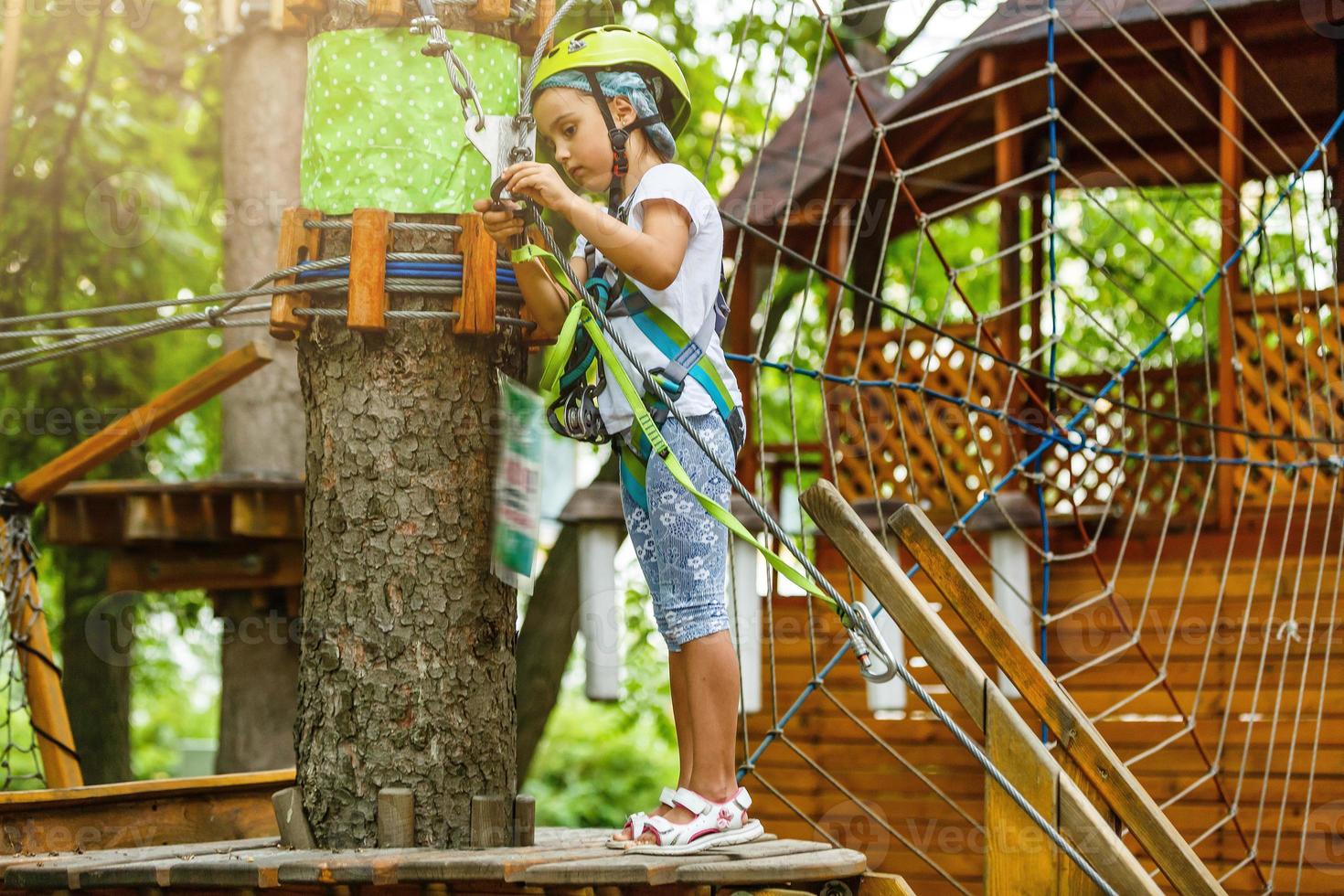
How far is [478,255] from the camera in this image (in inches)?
101

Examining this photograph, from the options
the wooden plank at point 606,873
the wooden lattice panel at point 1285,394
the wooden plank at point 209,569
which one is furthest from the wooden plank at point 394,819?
the wooden lattice panel at point 1285,394

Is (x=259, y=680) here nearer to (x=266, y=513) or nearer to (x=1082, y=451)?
(x=266, y=513)

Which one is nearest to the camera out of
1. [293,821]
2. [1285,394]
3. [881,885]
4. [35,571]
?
[881,885]

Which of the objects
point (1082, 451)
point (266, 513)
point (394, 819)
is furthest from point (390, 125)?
point (1082, 451)

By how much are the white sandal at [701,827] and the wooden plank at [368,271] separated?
894 mm

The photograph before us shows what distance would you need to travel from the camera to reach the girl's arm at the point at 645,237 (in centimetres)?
232

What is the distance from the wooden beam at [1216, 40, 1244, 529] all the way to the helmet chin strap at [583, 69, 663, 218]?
3.25 meters

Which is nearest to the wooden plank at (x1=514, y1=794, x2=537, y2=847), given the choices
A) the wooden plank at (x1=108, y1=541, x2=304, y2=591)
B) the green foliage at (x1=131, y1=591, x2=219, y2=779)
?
the wooden plank at (x1=108, y1=541, x2=304, y2=591)

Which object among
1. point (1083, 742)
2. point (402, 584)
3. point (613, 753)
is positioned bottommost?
point (613, 753)

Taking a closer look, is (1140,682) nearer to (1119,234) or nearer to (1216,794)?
(1216,794)

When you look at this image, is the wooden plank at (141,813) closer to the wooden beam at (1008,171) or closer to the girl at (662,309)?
the girl at (662,309)

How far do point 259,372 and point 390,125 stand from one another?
3099 millimetres

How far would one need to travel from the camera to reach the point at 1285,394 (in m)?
5.81

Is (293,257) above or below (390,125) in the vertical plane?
below
